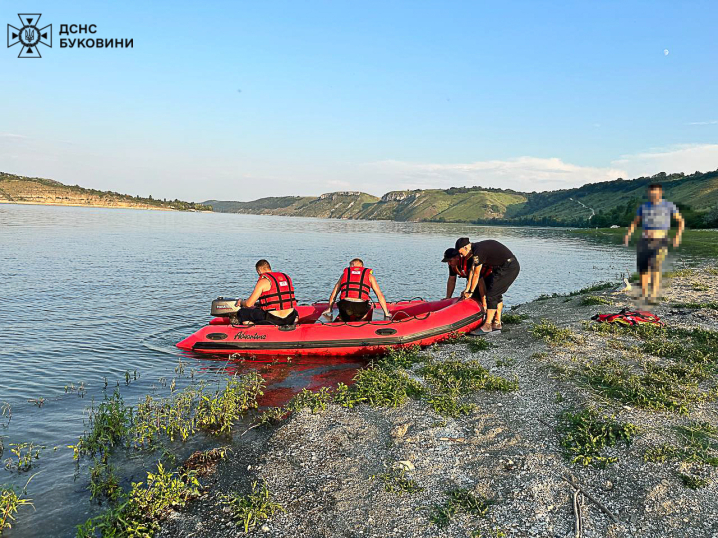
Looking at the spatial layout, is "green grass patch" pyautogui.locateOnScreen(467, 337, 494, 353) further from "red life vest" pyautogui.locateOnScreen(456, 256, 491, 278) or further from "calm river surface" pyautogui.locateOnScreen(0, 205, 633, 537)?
"calm river surface" pyautogui.locateOnScreen(0, 205, 633, 537)

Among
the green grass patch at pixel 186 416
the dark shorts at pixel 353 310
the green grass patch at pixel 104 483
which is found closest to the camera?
the green grass patch at pixel 104 483

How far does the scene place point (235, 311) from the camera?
12430 mm

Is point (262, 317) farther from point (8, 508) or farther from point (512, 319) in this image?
point (8, 508)

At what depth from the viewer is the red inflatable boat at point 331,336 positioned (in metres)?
11.3

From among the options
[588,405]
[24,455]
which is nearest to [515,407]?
[588,405]

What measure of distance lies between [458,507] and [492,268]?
26.4ft

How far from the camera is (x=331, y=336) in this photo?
11.3 meters

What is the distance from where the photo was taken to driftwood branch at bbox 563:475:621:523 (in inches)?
171

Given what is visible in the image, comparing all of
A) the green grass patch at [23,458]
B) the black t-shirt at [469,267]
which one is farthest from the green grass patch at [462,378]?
the green grass patch at [23,458]

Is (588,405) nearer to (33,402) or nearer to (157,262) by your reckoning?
(33,402)

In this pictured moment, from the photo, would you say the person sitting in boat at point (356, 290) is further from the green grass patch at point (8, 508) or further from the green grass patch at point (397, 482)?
the green grass patch at point (8, 508)

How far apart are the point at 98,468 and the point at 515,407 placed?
19.4ft

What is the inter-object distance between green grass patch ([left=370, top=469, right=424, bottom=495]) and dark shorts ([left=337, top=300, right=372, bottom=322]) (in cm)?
657

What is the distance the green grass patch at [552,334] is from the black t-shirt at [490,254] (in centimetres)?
189
